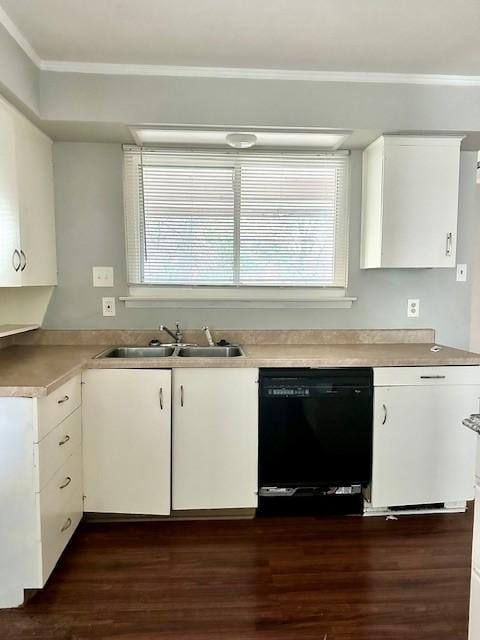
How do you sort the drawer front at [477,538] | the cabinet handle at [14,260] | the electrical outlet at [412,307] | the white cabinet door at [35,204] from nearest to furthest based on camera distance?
the drawer front at [477,538] < the cabinet handle at [14,260] < the white cabinet door at [35,204] < the electrical outlet at [412,307]

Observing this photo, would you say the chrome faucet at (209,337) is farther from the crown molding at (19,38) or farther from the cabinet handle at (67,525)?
the crown molding at (19,38)

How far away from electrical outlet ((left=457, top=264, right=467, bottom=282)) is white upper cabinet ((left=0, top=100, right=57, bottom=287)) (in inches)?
103

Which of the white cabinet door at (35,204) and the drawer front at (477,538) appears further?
the white cabinet door at (35,204)

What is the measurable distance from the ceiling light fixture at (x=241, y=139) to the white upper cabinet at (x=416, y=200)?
0.75 meters

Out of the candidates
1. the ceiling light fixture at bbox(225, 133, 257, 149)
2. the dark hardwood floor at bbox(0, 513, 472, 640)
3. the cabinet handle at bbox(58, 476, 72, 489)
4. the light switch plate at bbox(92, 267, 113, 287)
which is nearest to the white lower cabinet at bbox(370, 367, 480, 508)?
the dark hardwood floor at bbox(0, 513, 472, 640)

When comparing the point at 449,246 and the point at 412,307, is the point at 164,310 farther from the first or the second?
the point at 449,246

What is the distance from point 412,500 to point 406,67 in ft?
7.69

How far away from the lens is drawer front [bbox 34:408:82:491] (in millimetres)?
1696

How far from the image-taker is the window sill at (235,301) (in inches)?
107

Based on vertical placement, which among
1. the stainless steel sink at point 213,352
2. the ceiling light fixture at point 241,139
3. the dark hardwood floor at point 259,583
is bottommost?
the dark hardwood floor at point 259,583

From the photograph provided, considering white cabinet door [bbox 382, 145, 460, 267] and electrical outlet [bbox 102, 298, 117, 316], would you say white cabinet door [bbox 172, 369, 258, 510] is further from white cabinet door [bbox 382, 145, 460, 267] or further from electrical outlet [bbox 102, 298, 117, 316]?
white cabinet door [bbox 382, 145, 460, 267]

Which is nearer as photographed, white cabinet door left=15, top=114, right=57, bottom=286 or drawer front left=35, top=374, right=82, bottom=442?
drawer front left=35, top=374, right=82, bottom=442

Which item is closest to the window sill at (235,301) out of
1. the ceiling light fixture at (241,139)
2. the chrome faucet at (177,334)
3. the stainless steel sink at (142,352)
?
the chrome faucet at (177,334)

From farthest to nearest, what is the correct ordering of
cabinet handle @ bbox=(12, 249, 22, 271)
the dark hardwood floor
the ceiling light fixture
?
the ceiling light fixture → cabinet handle @ bbox=(12, 249, 22, 271) → the dark hardwood floor
